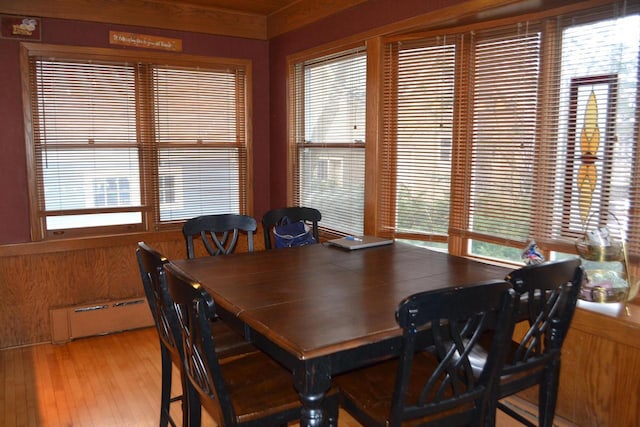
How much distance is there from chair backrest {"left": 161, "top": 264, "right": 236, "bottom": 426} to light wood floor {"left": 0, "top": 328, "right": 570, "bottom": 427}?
98cm

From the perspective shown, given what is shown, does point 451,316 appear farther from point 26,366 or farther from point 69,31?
point 69,31

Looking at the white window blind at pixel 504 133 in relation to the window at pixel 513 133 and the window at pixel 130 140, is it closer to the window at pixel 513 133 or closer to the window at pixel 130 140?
the window at pixel 513 133

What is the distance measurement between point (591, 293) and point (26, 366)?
3507mm

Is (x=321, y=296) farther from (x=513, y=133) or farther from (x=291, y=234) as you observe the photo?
(x=513, y=133)

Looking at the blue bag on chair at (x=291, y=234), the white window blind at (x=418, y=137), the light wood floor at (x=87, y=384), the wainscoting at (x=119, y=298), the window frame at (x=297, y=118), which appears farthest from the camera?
the window frame at (x=297, y=118)

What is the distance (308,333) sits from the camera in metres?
1.65

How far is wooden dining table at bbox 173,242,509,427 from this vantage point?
5.29 feet

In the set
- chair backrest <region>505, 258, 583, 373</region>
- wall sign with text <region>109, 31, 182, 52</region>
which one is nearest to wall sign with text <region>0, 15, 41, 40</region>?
wall sign with text <region>109, 31, 182, 52</region>

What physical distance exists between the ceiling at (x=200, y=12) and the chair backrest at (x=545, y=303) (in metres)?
2.51

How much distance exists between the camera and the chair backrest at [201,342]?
1.69 metres

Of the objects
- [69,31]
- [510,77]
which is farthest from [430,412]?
[69,31]

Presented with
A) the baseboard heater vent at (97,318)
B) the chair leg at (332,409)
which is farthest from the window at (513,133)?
the baseboard heater vent at (97,318)

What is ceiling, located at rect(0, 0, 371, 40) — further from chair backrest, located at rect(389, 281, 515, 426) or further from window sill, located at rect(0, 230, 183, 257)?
chair backrest, located at rect(389, 281, 515, 426)

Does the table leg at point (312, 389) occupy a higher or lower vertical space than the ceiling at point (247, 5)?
lower
